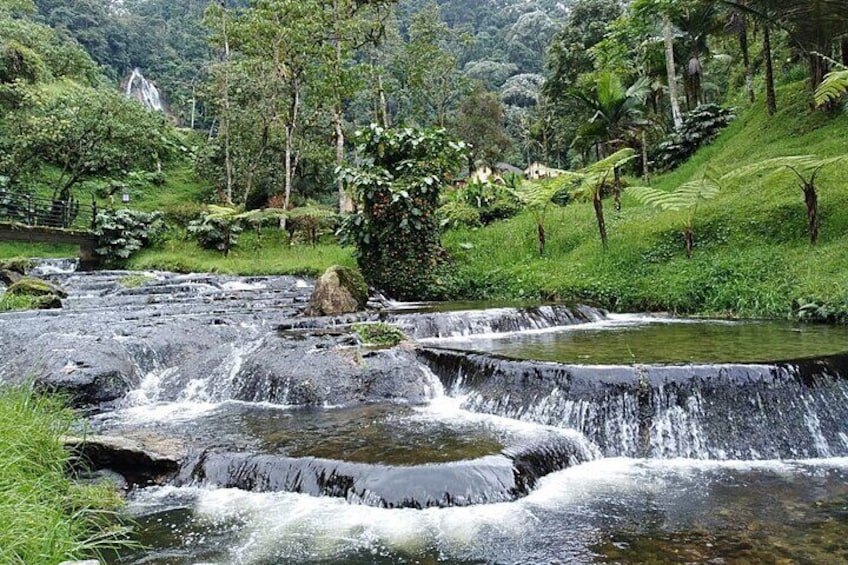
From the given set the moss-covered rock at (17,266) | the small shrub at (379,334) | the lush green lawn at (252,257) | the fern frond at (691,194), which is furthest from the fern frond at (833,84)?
the moss-covered rock at (17,266)

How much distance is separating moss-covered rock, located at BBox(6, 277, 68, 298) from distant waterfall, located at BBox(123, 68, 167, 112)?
162ft

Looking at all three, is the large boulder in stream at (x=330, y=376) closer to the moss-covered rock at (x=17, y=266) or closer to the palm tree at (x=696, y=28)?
the moss-covered rock at (x=17, y=266)

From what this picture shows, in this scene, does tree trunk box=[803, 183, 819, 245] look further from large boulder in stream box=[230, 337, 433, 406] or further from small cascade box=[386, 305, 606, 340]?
large boulder in stream box=[230, 337, 433, 406]

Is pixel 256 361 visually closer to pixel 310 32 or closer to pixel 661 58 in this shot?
pixel 310 32

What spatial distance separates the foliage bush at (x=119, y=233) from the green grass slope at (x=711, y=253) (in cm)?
1360

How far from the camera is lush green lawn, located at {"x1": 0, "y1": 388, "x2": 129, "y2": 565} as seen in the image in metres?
2.94

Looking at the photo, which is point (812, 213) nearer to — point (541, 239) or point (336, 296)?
point (541, 239)

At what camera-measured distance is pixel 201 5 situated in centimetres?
7519

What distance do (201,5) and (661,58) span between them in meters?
68.4

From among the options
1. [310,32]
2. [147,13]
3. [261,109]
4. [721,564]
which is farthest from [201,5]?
[721,564]

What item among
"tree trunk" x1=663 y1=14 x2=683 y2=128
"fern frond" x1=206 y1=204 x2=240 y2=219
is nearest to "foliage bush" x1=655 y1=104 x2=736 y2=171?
"tree trunk" x1=663 y1=14 x2=683 y2=128

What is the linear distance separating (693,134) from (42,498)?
20546 millimetres

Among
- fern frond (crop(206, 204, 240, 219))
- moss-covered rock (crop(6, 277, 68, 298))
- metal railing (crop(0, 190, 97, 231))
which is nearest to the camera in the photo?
moss-covered rock (crop(6, 277, 68, 298))

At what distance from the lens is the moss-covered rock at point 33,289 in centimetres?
1280
